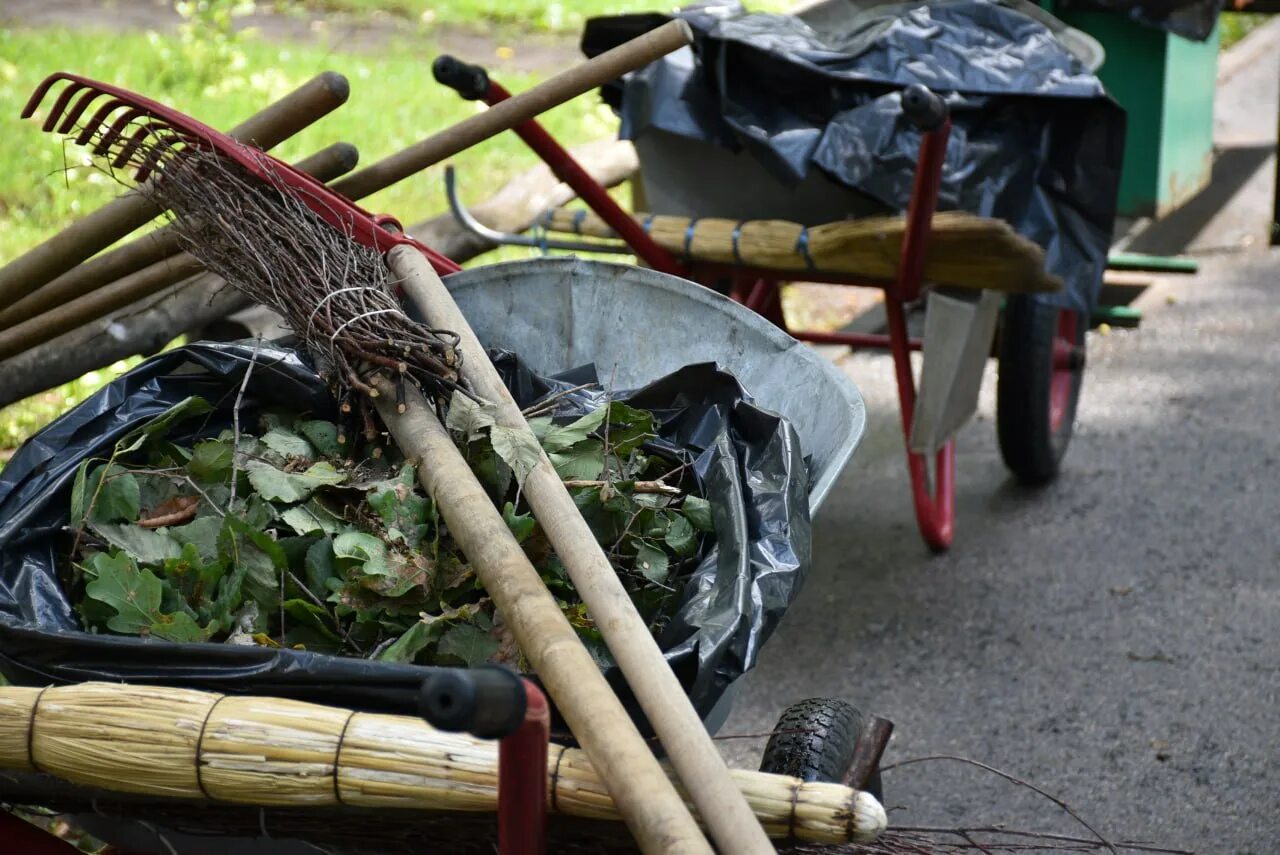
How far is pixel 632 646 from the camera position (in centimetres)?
135

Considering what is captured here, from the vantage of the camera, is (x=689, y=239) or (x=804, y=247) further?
(x=689, y=239)

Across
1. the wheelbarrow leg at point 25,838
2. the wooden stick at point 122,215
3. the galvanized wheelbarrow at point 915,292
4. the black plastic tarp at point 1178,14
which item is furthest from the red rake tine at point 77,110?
the black plastic tarp at point 1178,14

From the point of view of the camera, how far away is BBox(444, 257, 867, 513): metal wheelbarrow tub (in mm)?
2031

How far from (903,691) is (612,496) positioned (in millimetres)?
1446

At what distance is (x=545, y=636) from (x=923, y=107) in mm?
1562

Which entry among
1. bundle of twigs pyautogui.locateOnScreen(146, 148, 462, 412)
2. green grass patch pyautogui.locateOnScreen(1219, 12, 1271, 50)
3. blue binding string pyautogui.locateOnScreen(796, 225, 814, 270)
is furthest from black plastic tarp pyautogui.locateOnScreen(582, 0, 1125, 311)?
green grass patch pyautogui.locateOnScreen(1219, 12, 1271, 50)

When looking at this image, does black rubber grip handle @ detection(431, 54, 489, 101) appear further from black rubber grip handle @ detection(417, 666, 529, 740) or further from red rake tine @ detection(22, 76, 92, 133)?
black rubber grip handle @ detection(417, 666, 529, 740)

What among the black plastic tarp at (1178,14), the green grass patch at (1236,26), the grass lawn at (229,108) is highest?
the black plastic tarp at (1178,14)

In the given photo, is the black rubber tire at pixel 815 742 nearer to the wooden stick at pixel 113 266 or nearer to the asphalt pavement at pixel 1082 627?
the asphalt pavement at pixel 1082 627

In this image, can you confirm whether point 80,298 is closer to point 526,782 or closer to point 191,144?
point 191,144

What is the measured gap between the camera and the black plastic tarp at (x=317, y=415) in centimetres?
136

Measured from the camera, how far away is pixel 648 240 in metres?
3.06

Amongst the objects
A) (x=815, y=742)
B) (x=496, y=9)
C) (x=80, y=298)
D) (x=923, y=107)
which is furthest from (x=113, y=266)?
(x=496, y=9)

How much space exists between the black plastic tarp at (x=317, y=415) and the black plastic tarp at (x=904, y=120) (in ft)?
3.55
